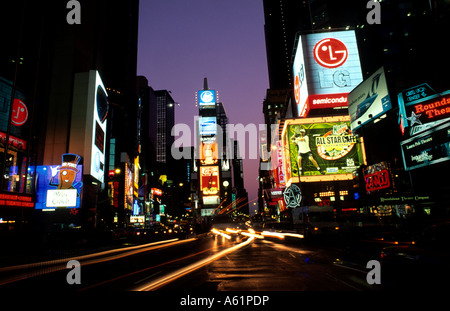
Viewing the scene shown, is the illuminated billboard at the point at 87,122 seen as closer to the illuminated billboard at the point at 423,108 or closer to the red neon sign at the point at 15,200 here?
the red neon sign at the point at 15,200

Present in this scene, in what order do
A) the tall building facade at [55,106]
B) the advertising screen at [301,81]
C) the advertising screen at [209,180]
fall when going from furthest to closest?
the advertising screen at [209,180] → the advertising screen at [301,81] → the tall building facade at [55,106]

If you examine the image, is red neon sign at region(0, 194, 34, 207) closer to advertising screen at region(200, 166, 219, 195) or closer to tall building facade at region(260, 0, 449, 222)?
Answer: tall building facade at region(260, 0, 449, 222)

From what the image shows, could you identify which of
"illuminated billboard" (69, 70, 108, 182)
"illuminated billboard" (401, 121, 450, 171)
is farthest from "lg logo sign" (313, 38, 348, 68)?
"illuminated billboard" (69, 70, 108, 182)

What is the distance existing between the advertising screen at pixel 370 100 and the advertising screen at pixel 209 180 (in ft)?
269

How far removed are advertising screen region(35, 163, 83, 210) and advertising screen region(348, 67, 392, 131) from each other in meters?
44.1

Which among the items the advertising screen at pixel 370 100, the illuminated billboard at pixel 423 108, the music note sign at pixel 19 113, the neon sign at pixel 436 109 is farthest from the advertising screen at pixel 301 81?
the music note sign at pixel 19 113

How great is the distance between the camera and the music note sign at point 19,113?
1492 inches

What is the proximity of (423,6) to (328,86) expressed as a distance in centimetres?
3192

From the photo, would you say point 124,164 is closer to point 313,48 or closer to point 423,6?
point 313,48

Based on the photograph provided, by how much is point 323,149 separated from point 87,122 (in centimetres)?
4312

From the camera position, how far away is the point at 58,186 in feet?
148

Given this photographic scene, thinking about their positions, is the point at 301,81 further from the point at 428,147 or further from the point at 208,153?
the point at 208,153

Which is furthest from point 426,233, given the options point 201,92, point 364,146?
point 201,92

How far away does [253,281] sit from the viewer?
8078mm
